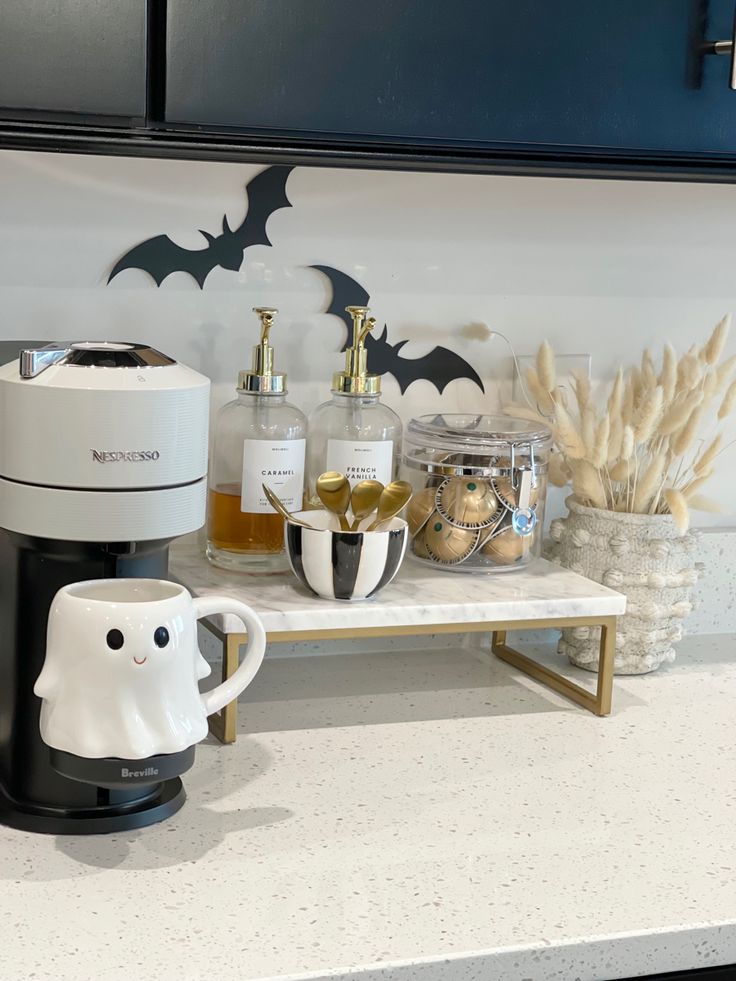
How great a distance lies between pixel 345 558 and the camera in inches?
43.6

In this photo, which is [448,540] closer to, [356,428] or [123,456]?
[356,428]

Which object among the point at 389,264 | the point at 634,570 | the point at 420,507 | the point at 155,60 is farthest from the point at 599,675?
the point at 155,60

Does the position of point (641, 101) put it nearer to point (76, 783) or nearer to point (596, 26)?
point (596, 26)

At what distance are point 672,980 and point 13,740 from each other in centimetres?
50

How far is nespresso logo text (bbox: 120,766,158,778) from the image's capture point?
84 centimetres

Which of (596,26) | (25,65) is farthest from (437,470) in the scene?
(25,65)

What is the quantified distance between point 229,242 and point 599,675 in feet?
1.88

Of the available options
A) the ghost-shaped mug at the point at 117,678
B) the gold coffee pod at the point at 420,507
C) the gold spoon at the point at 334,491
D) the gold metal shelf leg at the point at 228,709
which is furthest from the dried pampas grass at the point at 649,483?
the ghost-shaped mug at the point at 117,678

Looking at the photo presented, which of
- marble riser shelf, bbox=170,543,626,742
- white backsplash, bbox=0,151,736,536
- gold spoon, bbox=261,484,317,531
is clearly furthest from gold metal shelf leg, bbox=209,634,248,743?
white backsplash, bbox=0,151,736,536

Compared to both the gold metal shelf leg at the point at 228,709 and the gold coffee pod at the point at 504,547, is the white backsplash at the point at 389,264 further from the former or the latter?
the gold metal shelf leg at the point at 228,709

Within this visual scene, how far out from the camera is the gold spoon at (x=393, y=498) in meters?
1.13

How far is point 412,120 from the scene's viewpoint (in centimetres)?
102

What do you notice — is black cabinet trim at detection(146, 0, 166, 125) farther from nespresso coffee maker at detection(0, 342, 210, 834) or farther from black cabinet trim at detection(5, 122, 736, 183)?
nespresso coffee maker at detection(0, 342, 210, 834)

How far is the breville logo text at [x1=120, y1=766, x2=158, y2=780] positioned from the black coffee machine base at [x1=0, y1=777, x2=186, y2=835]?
97mm
